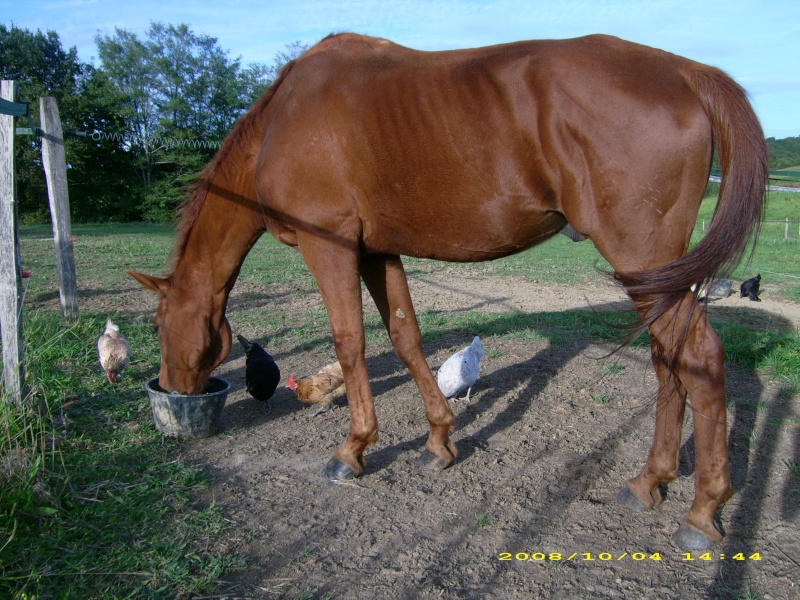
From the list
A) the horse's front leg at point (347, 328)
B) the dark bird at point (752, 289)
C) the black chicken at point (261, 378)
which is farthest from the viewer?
the dark bird at point (752, 289)

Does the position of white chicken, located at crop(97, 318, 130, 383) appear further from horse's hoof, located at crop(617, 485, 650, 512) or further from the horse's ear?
horse's hoof, located at crop(617, 485, 650, 512)

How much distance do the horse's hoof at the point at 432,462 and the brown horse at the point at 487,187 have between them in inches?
0.7

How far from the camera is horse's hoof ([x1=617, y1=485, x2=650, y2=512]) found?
9.78 feet

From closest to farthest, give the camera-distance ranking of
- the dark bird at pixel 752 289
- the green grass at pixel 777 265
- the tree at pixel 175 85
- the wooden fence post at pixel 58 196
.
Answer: the wooden fence post at pixel 58 196 < the dark bird at pixel 752 289 < the green grass at pixel 777 265 < the tree at pixel 175 85

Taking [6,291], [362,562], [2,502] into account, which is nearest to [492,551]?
[362,562]

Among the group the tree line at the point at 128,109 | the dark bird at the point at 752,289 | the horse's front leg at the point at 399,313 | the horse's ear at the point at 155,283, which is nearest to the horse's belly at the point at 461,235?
the horse's front leg at the point at 399,313

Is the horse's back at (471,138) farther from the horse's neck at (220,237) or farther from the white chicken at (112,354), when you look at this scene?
the white chicken at (112,354)

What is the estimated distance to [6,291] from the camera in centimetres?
339

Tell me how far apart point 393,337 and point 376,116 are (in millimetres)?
1406

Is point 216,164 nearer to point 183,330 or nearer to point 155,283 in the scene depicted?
point 155,283

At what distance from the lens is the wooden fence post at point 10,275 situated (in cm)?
331

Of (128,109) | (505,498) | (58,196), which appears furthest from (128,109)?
(505,498)

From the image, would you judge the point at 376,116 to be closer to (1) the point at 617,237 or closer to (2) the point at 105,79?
(1) the point at 617,237

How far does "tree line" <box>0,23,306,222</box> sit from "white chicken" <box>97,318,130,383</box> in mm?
28313
